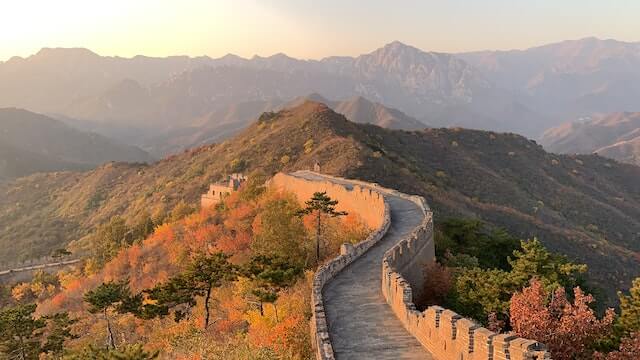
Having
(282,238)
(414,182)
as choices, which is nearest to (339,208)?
(282,238)

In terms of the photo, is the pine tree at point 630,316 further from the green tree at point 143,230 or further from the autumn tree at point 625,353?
the green tree at point 143,230

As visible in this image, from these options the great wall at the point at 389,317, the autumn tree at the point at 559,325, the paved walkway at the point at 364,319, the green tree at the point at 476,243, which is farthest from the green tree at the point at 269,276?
the green tree at the point at 476,243

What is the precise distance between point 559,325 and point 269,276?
43.5 ft

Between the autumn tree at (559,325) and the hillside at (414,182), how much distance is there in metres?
40.5

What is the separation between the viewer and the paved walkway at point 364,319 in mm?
14547

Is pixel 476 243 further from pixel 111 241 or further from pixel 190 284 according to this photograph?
pixel 111 241

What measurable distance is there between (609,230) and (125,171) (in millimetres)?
Answer: 105453

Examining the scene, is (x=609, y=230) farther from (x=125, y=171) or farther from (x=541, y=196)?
(x=125, y=171)

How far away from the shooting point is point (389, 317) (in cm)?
1716

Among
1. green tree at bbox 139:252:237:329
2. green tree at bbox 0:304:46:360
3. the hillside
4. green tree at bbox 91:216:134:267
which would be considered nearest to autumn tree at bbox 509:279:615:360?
green tree at bbox 139:252:237:329

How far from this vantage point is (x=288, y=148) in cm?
8600

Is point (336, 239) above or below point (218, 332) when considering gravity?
above

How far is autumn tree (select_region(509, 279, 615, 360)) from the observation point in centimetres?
1487

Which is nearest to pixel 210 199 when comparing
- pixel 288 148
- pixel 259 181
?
pixel 259 181
